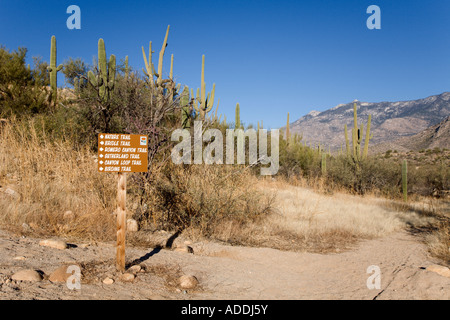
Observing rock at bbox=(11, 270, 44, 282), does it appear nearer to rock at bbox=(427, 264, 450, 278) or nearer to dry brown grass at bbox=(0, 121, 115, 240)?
dry brown grass at bbox=(0, 121, 115, 240)

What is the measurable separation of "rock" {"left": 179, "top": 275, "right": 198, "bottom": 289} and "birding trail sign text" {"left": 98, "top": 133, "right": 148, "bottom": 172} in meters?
1.60

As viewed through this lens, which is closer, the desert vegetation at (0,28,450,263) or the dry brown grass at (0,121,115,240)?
the dry brown grass at (0,121,115,240)

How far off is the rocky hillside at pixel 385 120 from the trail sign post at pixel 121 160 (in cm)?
8889

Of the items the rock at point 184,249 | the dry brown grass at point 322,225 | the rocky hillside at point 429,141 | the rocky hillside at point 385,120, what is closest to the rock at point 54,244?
the rock at point 184,249

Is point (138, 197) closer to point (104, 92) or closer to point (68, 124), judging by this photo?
point (68, 124)

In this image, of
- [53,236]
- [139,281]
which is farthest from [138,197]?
[139,281]

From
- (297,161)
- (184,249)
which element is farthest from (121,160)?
(297,161)

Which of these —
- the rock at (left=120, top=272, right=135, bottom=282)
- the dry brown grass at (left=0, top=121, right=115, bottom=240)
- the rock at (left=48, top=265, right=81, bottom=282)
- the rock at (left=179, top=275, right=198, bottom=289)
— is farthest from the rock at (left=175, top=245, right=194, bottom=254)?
the rock at (left=48, top=265, right=81, bottom=282)

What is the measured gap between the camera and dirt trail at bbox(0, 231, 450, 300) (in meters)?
3.85

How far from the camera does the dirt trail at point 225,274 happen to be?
385 cm

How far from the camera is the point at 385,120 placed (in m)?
114

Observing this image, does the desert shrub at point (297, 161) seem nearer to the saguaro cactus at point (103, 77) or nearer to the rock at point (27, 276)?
the saguaro cactus at point (103, 77)

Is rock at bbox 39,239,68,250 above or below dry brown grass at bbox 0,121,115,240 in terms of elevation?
below

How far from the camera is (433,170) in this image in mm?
20203
